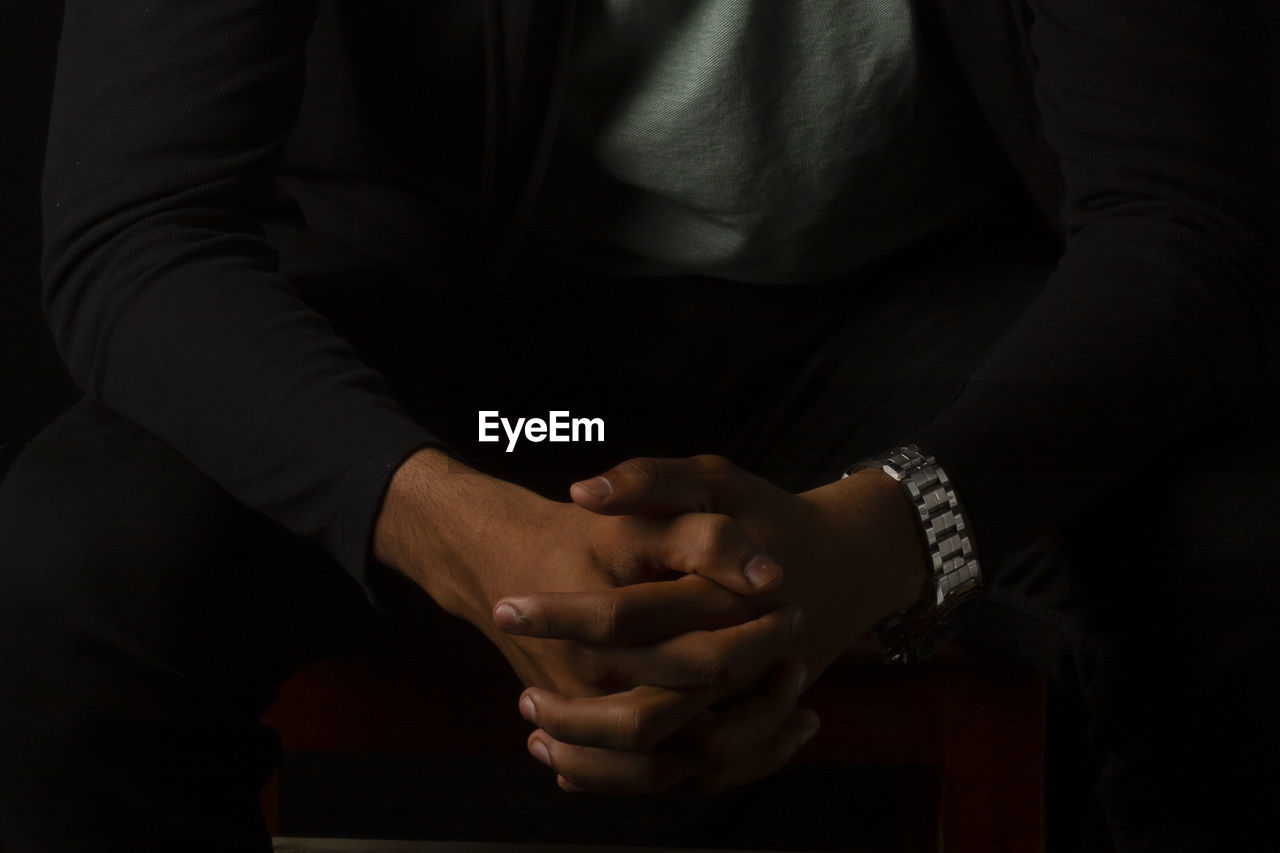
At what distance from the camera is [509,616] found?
0.33m

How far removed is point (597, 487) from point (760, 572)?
6cm

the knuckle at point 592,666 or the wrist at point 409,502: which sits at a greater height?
the wrist at point 409,502

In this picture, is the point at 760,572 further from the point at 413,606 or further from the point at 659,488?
the point at 413,606

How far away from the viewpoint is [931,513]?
1.27 feet

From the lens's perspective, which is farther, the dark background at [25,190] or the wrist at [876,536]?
the dark background at [25,190]

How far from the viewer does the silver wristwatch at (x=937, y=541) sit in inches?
15.2

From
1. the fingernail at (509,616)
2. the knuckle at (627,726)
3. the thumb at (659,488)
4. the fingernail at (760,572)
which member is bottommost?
the knuckle at (627,726)

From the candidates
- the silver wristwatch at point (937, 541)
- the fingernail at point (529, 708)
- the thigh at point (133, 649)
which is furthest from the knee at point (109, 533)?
the silver wristwatch at point (937, 541)

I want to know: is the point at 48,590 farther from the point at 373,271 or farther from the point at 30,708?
the point at 373,271

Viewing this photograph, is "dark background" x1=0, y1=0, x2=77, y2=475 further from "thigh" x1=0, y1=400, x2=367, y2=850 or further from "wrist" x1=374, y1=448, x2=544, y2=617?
"wrist" x1=374, y1=448, x2=544, y2=617

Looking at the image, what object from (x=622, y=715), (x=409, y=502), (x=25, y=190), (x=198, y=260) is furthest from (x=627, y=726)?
(x=25, y=190)

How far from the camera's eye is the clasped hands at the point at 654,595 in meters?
0.33

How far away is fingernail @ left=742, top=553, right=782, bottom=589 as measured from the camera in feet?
1.10

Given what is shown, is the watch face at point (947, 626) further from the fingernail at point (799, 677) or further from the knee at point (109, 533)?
the knee at point (109, 533)
